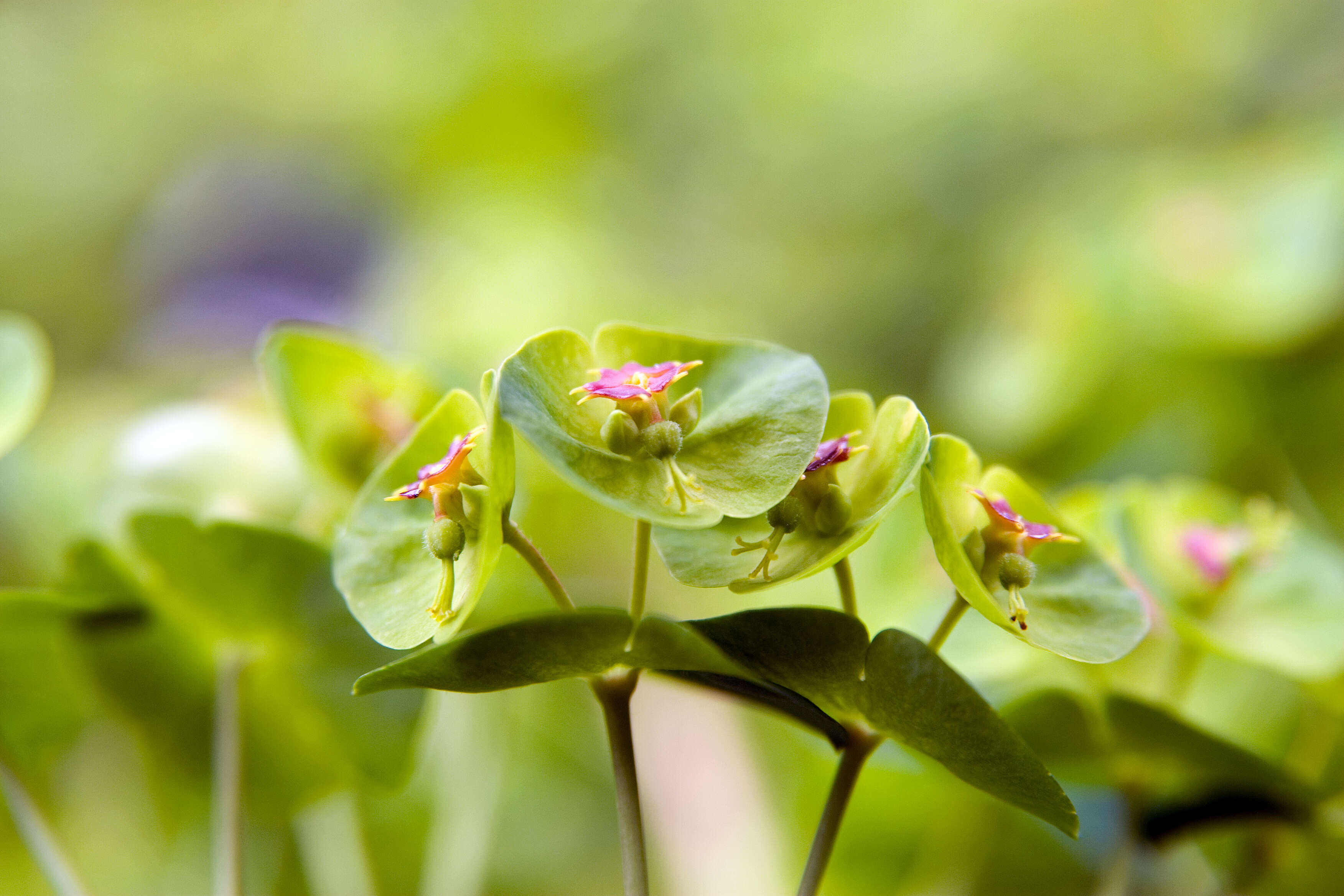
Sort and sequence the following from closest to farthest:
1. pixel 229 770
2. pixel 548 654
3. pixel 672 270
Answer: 1. pixel 548 654
2. pixel 229 770
3. pixel 672 270

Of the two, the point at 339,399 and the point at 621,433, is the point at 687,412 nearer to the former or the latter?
the point at 621,433

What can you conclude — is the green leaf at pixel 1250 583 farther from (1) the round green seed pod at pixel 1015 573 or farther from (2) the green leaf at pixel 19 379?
(2) the green leaf at pixel 19 379

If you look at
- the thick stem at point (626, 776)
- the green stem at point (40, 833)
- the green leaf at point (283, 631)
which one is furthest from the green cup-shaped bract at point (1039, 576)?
the green stem at point (40, 833)

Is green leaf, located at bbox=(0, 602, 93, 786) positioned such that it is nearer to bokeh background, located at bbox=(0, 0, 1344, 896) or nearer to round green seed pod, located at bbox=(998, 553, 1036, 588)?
bokeh background, located at bbox=(0, 0, 1344, 896)

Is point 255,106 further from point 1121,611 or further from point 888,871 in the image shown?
point 1121,611

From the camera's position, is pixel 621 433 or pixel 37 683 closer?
pixel 621 433

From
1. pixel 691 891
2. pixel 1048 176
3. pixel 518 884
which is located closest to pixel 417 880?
pixel 518 884

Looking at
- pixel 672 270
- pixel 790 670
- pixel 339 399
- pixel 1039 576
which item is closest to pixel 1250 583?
pixel 1039 576
